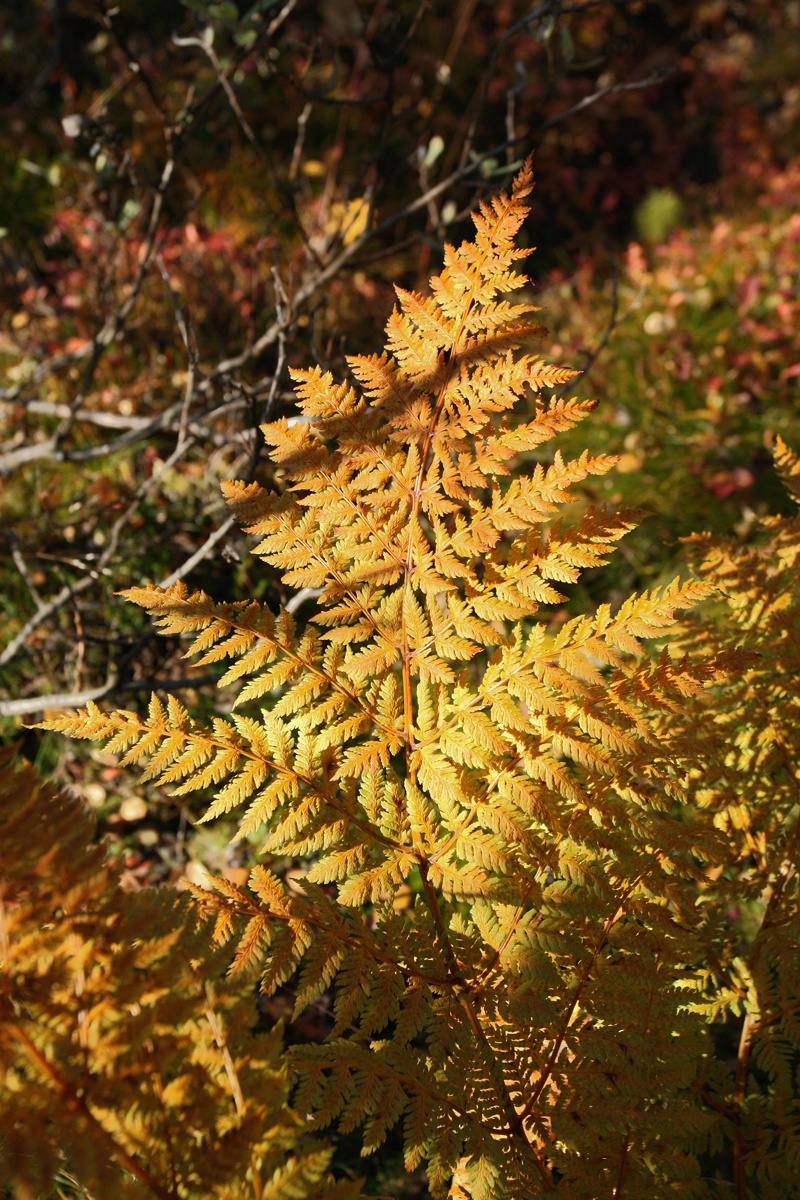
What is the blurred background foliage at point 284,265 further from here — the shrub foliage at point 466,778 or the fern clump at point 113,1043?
the fern clump at point 113,1043

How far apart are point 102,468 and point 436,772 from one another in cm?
262

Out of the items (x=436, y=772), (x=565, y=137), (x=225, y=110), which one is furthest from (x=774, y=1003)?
(x=565, y=137)

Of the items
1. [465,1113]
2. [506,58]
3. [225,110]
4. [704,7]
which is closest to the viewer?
[465,1113]

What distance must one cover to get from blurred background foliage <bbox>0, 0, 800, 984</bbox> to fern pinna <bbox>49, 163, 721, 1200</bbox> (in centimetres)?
78

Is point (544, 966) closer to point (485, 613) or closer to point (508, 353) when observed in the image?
point (485, 613)

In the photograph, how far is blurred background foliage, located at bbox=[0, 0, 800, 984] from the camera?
249cm

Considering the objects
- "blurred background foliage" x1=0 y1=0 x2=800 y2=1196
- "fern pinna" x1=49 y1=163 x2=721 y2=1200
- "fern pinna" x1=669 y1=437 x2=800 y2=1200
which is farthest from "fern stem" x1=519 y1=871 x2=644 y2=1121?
"blurred background foliage" x1=0 y1=0 x2=800 y2=1196

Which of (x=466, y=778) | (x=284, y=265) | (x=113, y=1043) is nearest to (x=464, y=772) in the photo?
(x=466, y=778)

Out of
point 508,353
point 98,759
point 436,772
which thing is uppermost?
point 508,353

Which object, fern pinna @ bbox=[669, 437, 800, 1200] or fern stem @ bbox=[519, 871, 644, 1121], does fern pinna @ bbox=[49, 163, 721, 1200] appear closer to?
fern stem @ bbox=[519, 871, 644, 1121]

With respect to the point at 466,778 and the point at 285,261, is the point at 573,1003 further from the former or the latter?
the point at 285,261

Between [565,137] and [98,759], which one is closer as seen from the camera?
[98,759]

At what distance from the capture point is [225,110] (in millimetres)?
4926

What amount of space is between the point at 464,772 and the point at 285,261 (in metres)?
3.70
